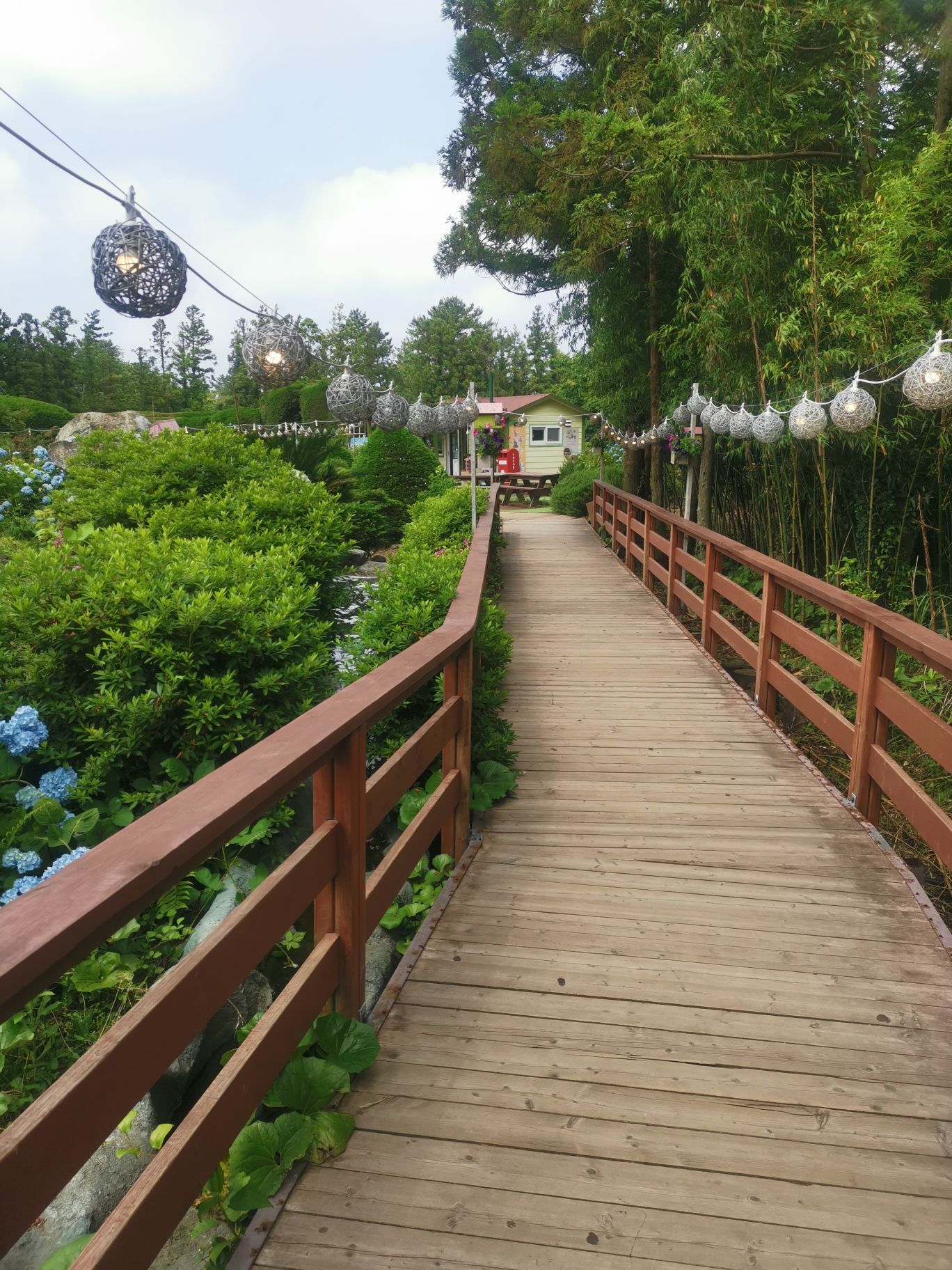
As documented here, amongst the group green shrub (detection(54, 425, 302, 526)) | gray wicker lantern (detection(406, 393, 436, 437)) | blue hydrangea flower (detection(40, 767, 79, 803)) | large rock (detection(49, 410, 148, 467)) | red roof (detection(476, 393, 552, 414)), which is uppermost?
red roof (detection(476, 393, 552, 414))

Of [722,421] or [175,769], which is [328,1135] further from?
[722,421]

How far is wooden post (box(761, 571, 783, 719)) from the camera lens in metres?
4.73

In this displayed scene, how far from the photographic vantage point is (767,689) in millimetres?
4930

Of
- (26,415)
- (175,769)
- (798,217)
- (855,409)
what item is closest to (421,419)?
(798,217)

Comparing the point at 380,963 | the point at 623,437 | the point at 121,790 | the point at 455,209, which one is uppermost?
the point at 455,209

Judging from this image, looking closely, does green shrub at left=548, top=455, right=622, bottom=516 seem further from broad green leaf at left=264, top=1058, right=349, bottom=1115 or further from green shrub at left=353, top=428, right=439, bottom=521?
broad green leaf at left=264, top=1058, right=349, bottom=1115

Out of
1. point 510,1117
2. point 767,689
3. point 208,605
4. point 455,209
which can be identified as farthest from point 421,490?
point 510,1117

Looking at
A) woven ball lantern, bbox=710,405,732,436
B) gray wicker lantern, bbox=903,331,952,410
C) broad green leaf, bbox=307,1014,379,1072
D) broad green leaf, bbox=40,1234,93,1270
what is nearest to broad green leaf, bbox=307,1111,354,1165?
broad green leaf, bbox=307,1014,379,1072

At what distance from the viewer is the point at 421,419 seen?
38.1 ft

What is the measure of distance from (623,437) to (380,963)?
39.0 ft

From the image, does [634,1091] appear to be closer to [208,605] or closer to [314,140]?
[208,605]

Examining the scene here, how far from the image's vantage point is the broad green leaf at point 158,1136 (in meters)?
2.38

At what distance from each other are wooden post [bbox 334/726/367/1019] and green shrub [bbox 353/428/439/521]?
12.3 meters

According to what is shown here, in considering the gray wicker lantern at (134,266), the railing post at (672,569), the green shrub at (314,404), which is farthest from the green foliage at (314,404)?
Result: the gray wicker lantern at (134,266)
